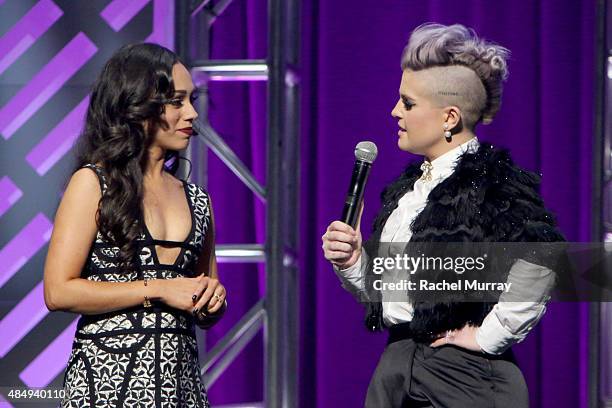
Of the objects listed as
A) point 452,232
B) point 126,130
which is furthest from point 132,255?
point 452,232

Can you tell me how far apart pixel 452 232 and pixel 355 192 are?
0.70 ft

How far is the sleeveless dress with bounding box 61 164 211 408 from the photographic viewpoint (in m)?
1.78

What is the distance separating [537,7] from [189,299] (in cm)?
188

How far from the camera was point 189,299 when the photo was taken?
5.81ft

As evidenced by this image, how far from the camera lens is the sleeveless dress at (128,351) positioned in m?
1.78

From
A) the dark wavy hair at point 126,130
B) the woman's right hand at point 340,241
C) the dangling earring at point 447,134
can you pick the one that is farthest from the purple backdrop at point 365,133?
the dark wavy hair at point 126,130

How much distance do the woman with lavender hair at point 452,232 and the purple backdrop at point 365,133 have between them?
1.16m

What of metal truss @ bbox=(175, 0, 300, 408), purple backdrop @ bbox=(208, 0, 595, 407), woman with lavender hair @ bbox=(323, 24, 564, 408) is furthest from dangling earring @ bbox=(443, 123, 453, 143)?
purple backdrop @ bbox=(208, 0, 595, 407)

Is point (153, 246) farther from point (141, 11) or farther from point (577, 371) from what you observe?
point (577, 371)

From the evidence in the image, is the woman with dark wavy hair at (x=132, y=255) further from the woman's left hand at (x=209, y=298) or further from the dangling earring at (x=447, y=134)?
the dangling earring at (x=447, y=134)

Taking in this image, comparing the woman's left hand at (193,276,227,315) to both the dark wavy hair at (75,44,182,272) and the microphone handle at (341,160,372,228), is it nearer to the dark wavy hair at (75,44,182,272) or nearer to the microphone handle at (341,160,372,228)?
the dark wavy hair at (75,44,182,272)

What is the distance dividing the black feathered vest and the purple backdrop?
1.17 meters

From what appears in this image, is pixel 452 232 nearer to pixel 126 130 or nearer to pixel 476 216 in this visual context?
pixel 476 216

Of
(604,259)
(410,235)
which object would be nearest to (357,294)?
(410,235)
